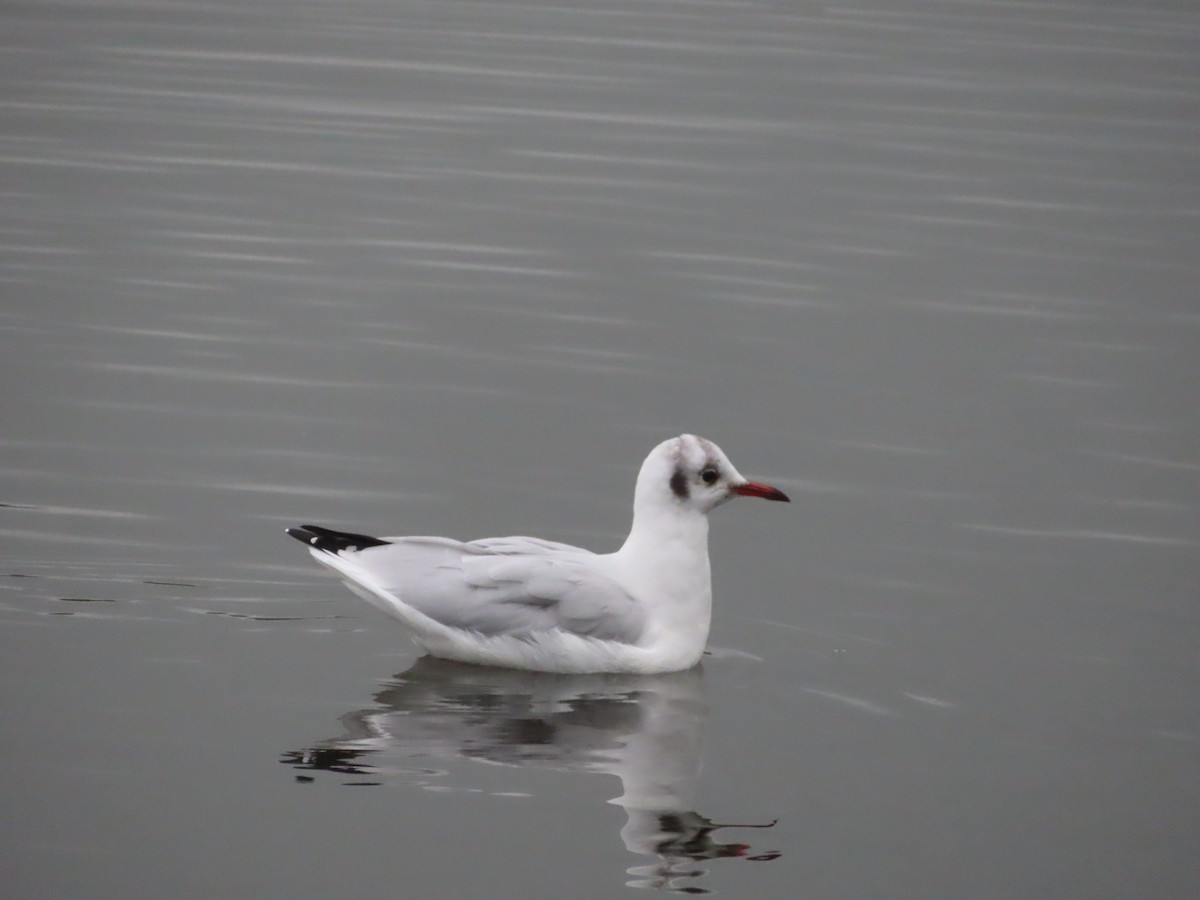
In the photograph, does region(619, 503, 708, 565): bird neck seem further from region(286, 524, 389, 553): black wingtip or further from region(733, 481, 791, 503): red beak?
region(286, 524, 389, 553): black wingtip

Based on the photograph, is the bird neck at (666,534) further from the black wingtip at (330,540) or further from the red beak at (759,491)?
the black wingtip at (330,540)

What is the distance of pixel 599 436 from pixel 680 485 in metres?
2.17

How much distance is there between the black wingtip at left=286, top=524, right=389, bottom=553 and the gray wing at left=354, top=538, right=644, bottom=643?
0.07 m

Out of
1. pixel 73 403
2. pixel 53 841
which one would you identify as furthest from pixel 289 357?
pixel 53 841

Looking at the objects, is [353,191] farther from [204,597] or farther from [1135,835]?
[1135,835]

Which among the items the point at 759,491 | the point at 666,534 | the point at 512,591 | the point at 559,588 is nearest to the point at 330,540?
the point at 512,591

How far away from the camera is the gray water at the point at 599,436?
7703 millimetres

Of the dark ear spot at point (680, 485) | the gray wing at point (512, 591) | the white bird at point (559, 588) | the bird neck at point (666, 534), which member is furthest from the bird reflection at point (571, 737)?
the dark ear spot at point (680, 485)

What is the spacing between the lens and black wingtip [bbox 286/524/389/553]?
9219mm

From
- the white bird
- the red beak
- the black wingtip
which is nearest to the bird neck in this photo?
the white bird

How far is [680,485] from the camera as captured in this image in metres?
9.39

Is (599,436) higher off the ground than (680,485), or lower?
higher

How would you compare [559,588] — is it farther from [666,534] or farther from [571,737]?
[571,737]

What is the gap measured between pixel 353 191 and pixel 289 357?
3.63 metres
